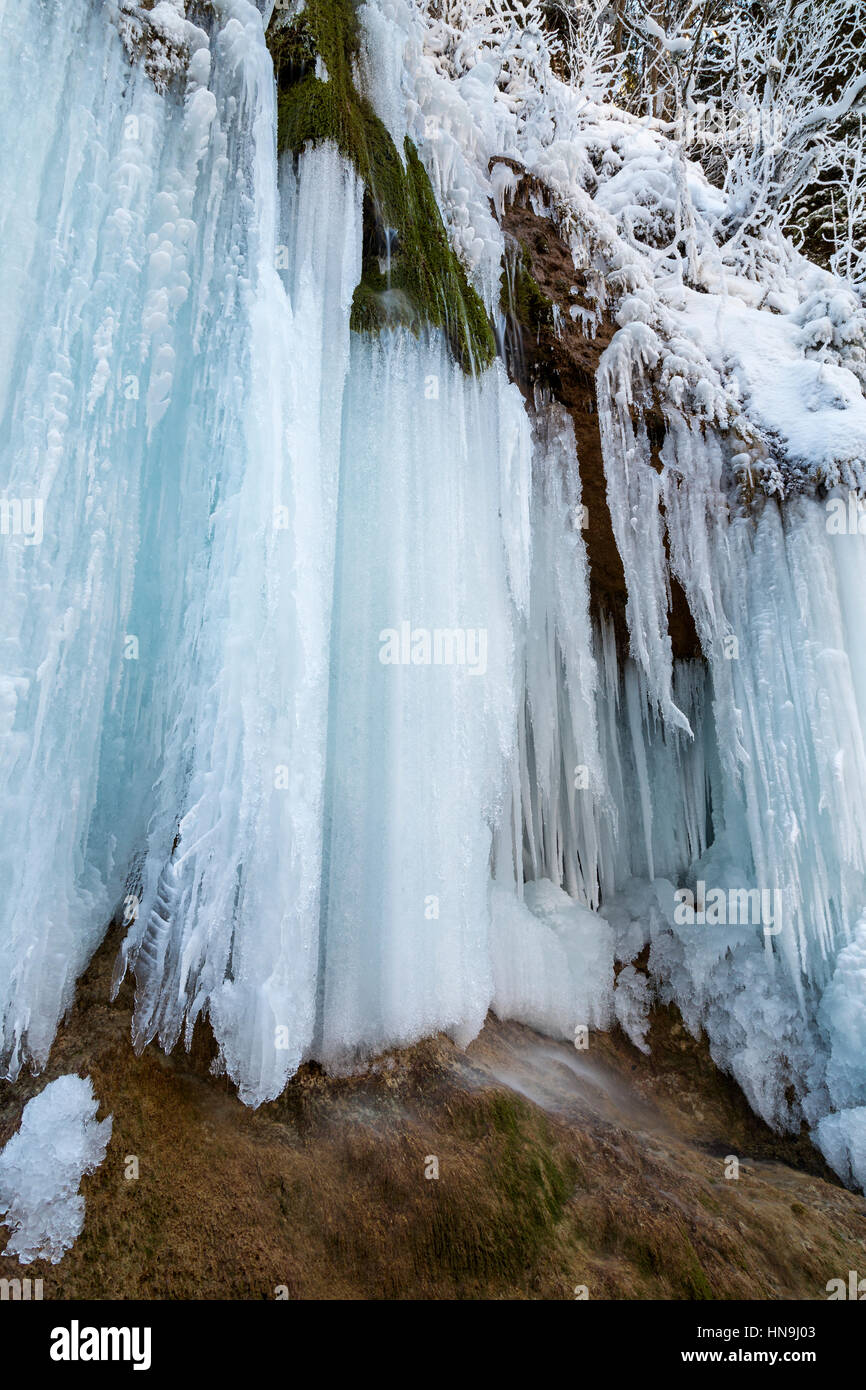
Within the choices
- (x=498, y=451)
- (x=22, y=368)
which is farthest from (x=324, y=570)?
(x=498, y=451)

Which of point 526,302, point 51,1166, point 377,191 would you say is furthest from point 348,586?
point 526,302

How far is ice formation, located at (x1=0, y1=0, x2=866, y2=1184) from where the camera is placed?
10.9 ft

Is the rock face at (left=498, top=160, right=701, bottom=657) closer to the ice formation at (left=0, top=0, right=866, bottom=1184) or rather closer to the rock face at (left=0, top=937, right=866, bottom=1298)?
the ice formation at (left=0, top=0, right=866, bottom=1184)

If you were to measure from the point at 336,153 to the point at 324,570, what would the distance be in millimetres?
2276

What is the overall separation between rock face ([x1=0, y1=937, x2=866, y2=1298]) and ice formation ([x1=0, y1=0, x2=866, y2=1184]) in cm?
20

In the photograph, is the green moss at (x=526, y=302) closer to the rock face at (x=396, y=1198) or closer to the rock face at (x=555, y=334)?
the rock face at (x=555, y=334)

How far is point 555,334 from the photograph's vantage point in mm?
5625

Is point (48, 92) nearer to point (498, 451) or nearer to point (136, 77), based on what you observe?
point (136, 77)

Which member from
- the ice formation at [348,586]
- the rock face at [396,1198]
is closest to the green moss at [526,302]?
the ice formation at [348,586]

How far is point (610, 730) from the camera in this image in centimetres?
708

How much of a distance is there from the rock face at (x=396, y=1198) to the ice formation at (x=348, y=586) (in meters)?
0.20

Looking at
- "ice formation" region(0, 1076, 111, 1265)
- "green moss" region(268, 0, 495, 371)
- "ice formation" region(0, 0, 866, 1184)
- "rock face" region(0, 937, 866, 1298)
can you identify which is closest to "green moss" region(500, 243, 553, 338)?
"ice formation" region(0, 0, 866, 1184)

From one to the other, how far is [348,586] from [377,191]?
2269mm

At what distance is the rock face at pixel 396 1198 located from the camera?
2975 mm
